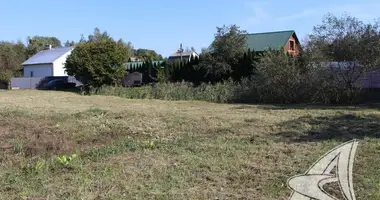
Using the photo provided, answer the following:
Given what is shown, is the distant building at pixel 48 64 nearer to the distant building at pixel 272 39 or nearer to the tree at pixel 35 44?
the tree at pixel 35 44

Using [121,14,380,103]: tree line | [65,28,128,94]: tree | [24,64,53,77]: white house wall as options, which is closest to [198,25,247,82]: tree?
[65,28,128,94]: tree

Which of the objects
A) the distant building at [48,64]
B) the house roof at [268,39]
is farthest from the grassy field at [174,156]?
the distant building at [48,64]

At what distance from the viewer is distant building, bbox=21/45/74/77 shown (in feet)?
165

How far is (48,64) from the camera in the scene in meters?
50.5

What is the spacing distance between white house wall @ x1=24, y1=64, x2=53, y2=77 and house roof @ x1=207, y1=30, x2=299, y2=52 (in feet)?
81.9

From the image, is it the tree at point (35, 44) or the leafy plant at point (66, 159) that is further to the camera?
the tree at point (35, 44)

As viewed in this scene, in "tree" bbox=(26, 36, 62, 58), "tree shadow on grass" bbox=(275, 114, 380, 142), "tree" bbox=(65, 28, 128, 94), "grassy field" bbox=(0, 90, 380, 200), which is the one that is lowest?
"grassy field" bbox=(0, 90, 380, 200)

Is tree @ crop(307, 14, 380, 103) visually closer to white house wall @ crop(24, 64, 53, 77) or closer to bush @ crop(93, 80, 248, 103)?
bush @ crop(93, 80, 248, 103)

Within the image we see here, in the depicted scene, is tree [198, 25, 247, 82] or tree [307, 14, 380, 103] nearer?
tree [307, 14, 380, 103]

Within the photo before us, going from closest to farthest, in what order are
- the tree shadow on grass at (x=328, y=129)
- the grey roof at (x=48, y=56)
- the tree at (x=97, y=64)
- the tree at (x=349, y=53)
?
the tree shadow on grass at (x=328, y=129) < the tree at (x=349, y=53) < the tree at (x=97, y=64) < the grey roof at (x=48, y=56)

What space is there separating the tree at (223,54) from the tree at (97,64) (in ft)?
20.0

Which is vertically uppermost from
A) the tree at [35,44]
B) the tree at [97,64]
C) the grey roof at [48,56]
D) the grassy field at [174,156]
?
the tree at [35,44]

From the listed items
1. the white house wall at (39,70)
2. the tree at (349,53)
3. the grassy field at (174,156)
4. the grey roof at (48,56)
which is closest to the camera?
the grassy field at (174,156)

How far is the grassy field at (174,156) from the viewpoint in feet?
14.4
